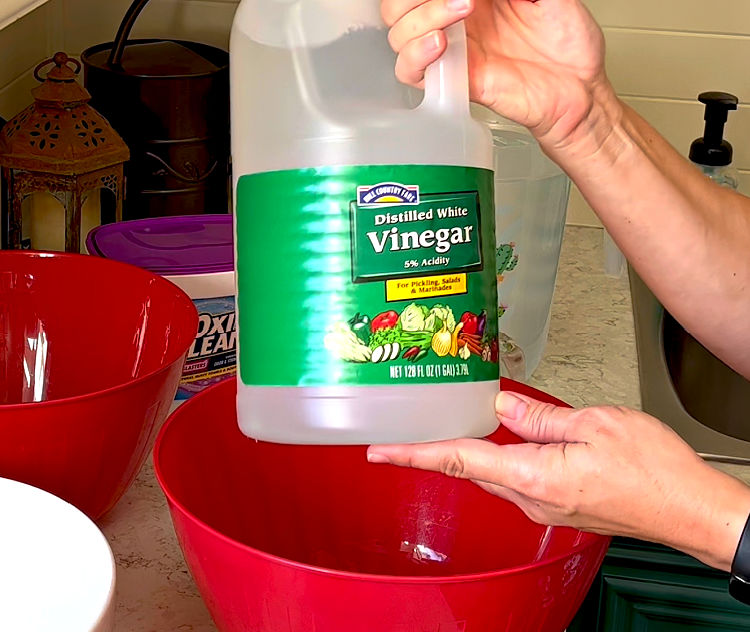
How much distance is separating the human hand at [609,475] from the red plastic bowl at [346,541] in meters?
0.04

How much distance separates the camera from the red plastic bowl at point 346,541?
660 millimetres

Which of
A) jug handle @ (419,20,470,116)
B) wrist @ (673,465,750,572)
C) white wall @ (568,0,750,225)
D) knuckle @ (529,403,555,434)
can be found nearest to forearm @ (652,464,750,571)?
wrist @ (673,465,750,572)

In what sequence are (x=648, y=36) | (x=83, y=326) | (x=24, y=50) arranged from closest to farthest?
1. (x=83, y=326)
2. (x=24, y=50)
3. (x=648, y=36)

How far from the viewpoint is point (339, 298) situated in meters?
0.72

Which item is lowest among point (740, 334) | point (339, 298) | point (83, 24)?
point (740, 334)

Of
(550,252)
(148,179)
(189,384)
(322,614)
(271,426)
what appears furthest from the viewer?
(148,179)

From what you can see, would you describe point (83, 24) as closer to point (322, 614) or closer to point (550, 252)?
point (550, 252)

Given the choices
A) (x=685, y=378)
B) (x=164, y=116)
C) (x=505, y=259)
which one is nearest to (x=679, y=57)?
(x=685, y=378)

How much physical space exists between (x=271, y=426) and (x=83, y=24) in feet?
3.56

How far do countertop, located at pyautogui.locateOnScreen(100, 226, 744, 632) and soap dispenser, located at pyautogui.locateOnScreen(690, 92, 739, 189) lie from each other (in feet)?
0.64

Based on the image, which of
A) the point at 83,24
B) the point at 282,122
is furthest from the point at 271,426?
the point at 83,24

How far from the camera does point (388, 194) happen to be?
0.71 metres

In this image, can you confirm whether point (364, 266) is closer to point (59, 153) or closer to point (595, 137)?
point (595, 137)

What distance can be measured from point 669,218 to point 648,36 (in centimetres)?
79
